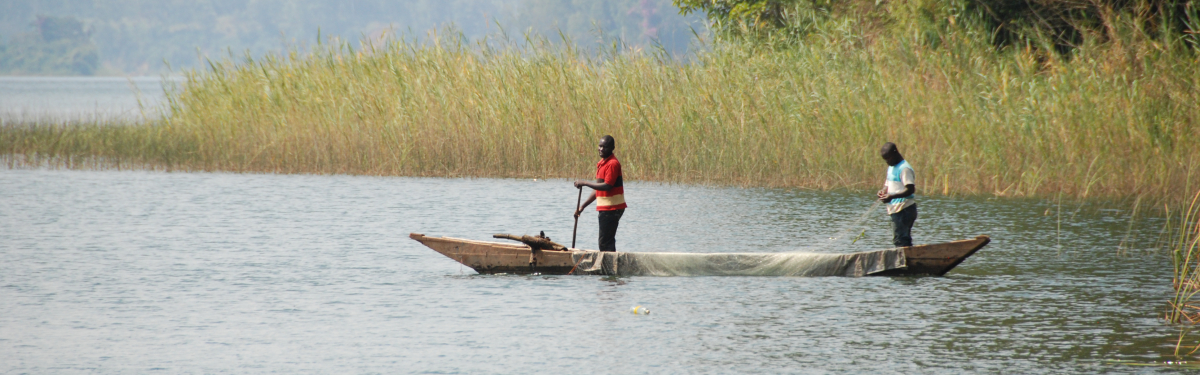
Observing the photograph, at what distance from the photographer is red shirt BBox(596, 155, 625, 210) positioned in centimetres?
875

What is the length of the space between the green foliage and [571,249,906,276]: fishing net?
329 feet

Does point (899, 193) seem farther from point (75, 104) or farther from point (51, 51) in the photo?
point (51, 51)

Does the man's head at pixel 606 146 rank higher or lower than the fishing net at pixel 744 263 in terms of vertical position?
higher

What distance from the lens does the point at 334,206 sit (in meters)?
13.9

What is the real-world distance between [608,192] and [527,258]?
2.55ft

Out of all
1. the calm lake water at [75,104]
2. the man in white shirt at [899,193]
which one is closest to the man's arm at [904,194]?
the man in white shirt at [899,193]

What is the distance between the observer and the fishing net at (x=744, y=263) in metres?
8.61

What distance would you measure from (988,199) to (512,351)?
8754mm

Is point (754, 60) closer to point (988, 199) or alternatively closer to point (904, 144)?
point (904, 144)

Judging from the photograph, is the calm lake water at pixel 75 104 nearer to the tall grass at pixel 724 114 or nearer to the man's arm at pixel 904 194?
the tall grass at pixel 724 114

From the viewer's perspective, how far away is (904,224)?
29.1ft

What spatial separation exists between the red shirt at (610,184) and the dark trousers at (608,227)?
5cm

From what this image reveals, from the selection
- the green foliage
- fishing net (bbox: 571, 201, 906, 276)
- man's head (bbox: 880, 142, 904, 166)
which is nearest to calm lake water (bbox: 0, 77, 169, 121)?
fishing net (bbox: 571, 201, 906, 276)

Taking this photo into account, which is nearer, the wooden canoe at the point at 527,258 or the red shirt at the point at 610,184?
the wooden canoe at the point at 527,258
